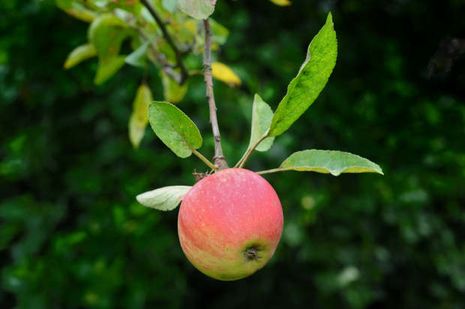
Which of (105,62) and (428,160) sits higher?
(105,62)

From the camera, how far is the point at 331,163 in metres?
0.57

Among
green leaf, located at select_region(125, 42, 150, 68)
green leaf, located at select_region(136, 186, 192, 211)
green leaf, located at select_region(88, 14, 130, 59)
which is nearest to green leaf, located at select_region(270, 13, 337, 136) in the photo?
green leaf, located at select_region(136, 186, 192, 211)

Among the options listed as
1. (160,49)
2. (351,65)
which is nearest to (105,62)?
(160,49)

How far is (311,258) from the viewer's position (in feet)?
6.12

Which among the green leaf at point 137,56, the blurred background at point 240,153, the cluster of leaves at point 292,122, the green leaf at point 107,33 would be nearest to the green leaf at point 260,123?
the cluster of leaves at point 292,122

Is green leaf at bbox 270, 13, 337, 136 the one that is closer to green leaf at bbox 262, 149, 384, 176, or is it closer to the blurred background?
green leaf at bbox 262, 149, 384, 176

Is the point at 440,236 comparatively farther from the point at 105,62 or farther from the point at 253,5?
the point at 105,62

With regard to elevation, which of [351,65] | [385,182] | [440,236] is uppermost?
[351,65]

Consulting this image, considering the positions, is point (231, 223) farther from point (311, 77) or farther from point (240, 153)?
point (240, 153)

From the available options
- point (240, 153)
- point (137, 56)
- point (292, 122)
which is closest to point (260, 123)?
point (292, 122)

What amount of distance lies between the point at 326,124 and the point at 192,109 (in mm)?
359

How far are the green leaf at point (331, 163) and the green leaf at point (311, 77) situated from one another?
33 mm

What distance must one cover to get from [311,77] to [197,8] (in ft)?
0.43

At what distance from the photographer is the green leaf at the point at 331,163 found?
0.56 meters
